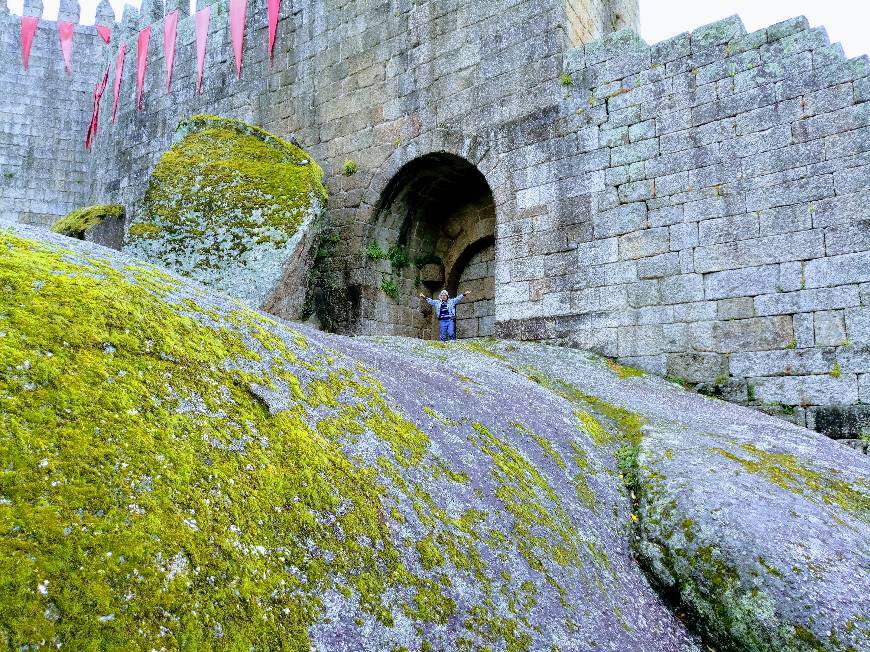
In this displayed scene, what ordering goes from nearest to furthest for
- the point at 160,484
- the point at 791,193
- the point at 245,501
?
the point at 160,484
the point at 245,501
the point at 791,193

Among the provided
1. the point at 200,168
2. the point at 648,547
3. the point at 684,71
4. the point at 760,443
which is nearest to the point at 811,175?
the point at 684,71

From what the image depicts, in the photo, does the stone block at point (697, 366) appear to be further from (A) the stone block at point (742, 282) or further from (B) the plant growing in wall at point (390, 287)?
(B) the plant growing in wall at point (390, 287)

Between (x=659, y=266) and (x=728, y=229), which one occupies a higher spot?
(x=728, y=229)

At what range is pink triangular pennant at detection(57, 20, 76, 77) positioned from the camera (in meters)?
15.7

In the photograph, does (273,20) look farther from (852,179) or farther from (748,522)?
(748,522)

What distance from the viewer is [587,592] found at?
8.34 feet

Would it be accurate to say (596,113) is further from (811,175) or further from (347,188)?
(347,188)

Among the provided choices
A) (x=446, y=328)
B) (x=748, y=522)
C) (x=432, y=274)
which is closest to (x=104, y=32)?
(x=432, y=274)

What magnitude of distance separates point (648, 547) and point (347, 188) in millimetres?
7559

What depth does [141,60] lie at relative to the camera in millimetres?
13070

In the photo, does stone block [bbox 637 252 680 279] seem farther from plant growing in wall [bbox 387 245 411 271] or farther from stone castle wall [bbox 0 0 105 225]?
stone castle wall [bbox 0 0 105 225]

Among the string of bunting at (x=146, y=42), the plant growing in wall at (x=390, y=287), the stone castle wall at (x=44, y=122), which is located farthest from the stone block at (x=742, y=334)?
the stone castle wall at (x=44, y=122)

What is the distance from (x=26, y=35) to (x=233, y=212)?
458 inches

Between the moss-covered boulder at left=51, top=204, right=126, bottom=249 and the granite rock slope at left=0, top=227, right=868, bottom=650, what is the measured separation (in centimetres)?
686
